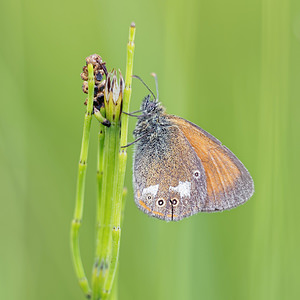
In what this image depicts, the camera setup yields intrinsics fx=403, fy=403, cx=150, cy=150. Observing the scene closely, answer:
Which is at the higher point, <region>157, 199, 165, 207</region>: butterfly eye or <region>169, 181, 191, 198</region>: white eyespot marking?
<region>169, 181, 191, 198</region>: white eyespot marking

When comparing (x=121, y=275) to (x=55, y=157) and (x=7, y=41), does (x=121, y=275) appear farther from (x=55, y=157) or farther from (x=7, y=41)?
(x=7, y=41)

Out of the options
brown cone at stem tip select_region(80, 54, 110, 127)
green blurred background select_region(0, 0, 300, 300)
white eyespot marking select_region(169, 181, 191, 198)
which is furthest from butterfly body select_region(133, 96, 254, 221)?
brown cone at stem tip select_region(80, 54, 110, 127)

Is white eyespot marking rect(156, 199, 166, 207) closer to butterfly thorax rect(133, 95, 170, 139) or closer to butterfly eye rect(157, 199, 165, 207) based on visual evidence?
butterfly eye rect(157, 199, 165, 207)

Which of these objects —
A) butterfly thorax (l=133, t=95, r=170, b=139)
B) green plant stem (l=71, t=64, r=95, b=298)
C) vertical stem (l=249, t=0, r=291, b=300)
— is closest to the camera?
green plant stem (l=71, t=64, r=95, b=298)

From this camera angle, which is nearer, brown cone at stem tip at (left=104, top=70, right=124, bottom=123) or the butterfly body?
brown cone at stem tip at (left=104, top=70, right=124, bottom=123)

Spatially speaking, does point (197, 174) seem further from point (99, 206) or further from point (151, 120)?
point (99, 206)

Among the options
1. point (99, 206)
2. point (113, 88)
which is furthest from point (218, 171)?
point (113, 88)

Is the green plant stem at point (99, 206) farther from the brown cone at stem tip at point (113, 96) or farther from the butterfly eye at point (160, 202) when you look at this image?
the butterfly eye at point (160, 202)
